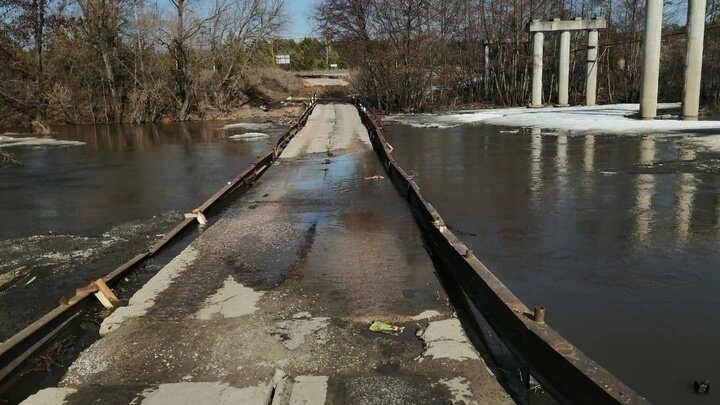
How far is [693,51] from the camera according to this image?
21.5 meters

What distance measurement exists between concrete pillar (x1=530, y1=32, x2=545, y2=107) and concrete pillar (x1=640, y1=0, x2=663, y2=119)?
11.7 metres

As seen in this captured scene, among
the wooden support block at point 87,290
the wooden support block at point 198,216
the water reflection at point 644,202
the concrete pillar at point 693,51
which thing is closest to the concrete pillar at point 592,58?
the concrete pillar at point 693,51

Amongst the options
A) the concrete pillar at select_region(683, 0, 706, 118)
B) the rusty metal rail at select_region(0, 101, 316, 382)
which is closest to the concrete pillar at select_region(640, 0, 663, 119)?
the concrete pillar at select_region(683, 0, 706, 118)

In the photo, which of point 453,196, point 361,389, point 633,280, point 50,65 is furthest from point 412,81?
point 361,389

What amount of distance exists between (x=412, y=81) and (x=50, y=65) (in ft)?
68.4

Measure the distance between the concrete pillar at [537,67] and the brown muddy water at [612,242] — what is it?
21.0 m

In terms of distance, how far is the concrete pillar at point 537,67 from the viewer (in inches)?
1345

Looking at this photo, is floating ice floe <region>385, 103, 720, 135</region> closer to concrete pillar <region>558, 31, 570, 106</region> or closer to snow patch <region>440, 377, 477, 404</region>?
concrete pillar <region>558, 31, 570, 106</region>

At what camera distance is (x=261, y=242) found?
7059mm

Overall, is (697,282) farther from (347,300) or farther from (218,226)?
(218,226)

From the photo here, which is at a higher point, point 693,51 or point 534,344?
point 693,51

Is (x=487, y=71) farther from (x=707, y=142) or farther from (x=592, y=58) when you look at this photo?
(x=707, y=142)

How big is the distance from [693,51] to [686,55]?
1.30ft

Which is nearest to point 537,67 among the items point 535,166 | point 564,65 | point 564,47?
point 564,65
